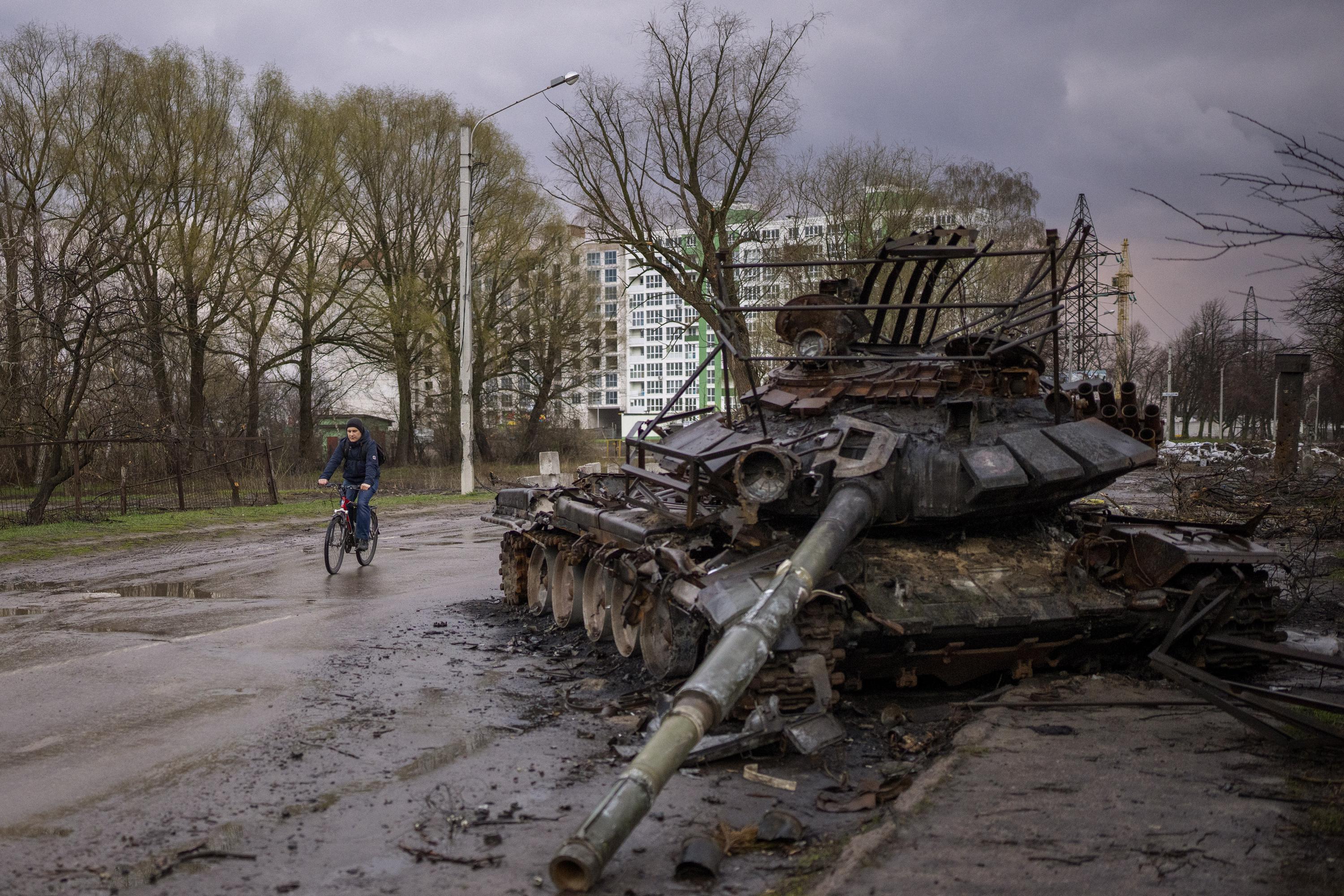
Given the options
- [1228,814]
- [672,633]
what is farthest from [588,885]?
[672,633]

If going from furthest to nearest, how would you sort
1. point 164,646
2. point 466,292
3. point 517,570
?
point 466,292 → point 517,570 → point 164,646

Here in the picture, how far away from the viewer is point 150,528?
18656 millimetres

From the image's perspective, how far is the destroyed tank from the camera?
6.34m

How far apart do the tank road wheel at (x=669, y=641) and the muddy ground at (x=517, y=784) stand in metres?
0.23

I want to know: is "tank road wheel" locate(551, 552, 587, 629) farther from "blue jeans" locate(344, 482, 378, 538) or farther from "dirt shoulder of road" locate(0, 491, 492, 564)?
"dirt shoulder of road" locate(0, 491, 492, 564)

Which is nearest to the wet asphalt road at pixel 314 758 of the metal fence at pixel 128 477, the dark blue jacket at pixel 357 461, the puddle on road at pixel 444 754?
the puddle on road at pixel 444 754

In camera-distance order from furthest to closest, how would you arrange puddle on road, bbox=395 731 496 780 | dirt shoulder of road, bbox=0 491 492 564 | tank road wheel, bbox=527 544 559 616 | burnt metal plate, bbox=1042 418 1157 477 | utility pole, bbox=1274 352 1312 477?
utility pole, bbox=1274 352 1312 477 < dirt shoulder of road, bbox=0 491 492 564 < tank road wheel, bbox=527 544 559 616 < burnt metal plate, bbox=1042 418 1157 477 < puddle on road, bbox=395 731 496 780

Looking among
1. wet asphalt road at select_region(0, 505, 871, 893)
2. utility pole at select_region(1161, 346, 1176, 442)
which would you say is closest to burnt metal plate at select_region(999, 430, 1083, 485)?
wet asphalt road at select_region(0, 505, 871, 893)

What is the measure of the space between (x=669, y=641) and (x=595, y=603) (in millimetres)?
2236

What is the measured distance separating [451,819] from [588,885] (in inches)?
45.0

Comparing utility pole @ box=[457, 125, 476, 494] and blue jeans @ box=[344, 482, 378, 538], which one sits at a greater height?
utility pole @ box=[457, 125, 476, 494]

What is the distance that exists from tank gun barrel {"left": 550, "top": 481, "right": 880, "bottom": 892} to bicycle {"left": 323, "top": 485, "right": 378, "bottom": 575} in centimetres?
794

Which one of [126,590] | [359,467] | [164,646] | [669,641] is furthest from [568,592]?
[126,590]

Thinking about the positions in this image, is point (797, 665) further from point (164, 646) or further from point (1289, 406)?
point (1289, 406)
